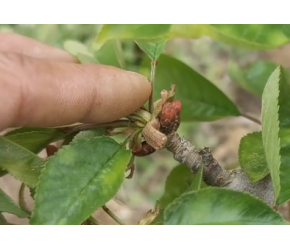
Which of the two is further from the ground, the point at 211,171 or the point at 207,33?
the point at 207,33

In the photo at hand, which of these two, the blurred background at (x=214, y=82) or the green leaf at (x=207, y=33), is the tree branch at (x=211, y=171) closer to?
the green leaf at (x=207, y=33)

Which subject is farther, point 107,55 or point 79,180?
point 107,55

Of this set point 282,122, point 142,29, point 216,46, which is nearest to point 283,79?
point 282,122

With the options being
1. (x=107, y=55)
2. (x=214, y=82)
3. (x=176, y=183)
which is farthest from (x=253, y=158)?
(x=214, y=82)

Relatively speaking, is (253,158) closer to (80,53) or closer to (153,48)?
(153,48)

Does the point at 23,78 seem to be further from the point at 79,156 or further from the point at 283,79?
the point at 283,79
